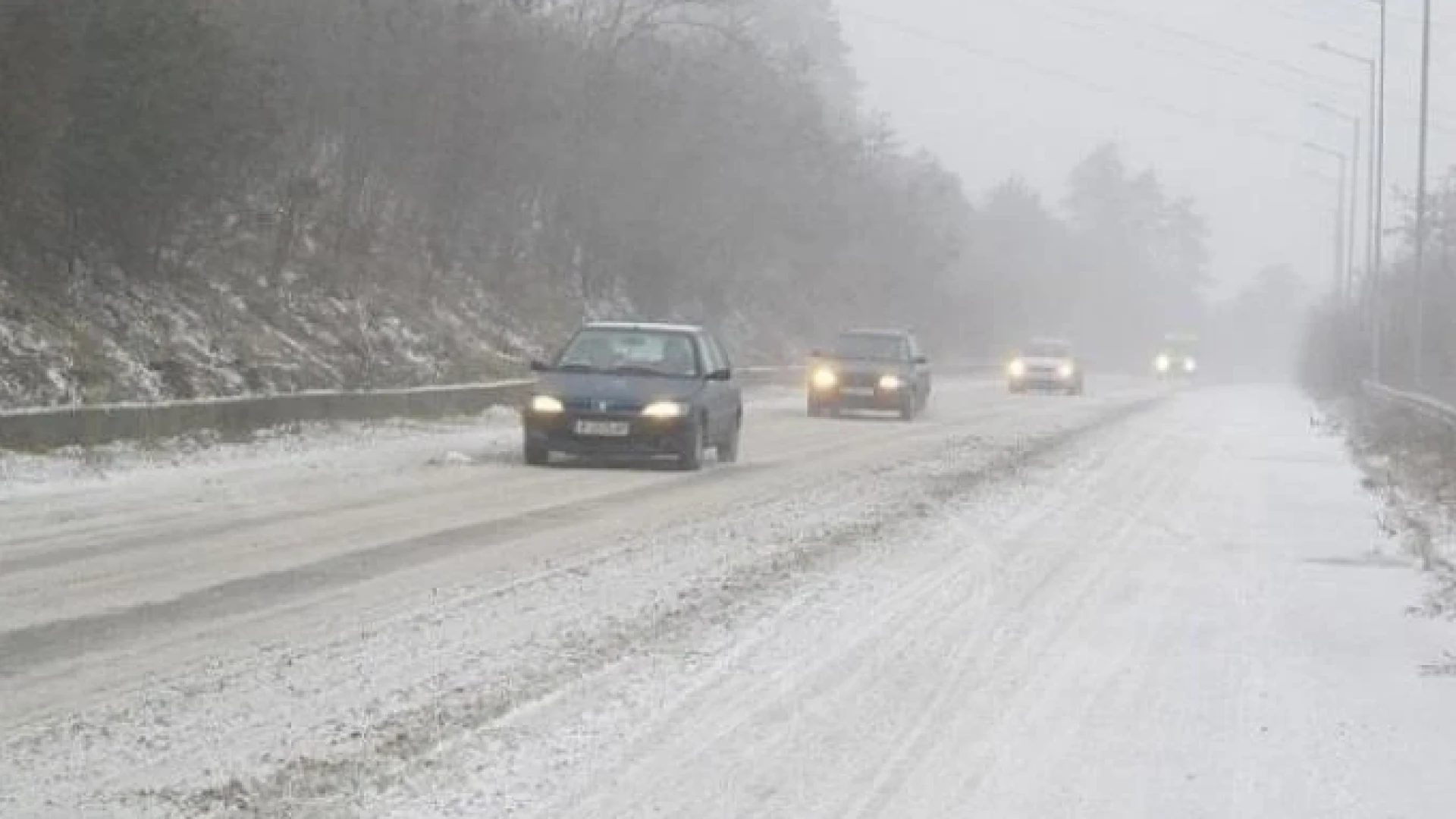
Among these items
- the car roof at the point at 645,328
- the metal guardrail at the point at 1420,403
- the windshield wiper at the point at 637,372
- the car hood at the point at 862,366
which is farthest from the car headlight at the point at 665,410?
the car hood at the point at 862,366

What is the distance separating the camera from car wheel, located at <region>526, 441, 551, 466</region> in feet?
70.9

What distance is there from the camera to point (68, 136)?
22781 mm

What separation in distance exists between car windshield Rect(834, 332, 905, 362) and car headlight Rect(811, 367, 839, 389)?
650mm

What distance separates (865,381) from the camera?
120 feet

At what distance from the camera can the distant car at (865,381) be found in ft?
119

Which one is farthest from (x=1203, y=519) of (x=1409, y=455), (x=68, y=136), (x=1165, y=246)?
(x=1165, y=246)

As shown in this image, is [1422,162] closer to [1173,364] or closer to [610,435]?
[610,435]

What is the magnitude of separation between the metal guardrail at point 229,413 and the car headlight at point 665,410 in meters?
4.97

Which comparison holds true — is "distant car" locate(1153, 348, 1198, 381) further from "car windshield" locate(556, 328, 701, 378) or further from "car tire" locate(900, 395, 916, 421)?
"car windshield" locate(556, 328, 701, 378)

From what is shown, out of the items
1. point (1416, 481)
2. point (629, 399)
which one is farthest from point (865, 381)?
point (629, 399)

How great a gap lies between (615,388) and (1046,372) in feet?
121

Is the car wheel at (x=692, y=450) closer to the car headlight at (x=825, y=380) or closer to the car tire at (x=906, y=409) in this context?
the car tire at (x=906, y=409)

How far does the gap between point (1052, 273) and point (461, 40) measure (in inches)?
4462

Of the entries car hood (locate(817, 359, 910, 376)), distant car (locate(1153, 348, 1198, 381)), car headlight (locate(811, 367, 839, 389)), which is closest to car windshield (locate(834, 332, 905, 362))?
car hood (locate(817, 359, 910, 376))
